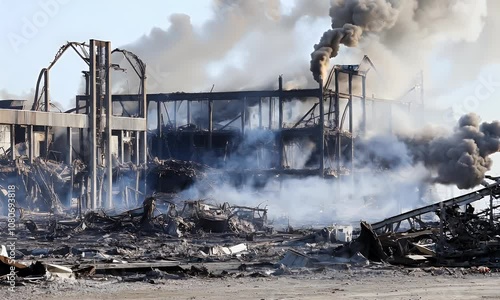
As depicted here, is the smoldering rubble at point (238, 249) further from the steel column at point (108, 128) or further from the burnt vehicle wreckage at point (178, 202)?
the steel column at point (108, 128)

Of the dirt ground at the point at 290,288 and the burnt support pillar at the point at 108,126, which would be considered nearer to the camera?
the dirt ground at the point at 290,288

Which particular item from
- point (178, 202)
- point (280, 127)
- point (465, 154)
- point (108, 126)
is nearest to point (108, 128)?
point (108, 126)

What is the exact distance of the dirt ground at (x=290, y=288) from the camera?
19.3 metres

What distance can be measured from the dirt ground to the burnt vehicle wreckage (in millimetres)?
1047

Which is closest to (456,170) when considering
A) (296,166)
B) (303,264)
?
(303,264)

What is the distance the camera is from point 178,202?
50562 mm

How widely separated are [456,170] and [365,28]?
2294 centimetres

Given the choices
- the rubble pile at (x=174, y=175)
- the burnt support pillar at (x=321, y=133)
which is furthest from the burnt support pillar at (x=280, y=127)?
the rubble pile at (x=174, y=175)

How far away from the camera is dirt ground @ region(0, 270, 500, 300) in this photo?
19.3 meters

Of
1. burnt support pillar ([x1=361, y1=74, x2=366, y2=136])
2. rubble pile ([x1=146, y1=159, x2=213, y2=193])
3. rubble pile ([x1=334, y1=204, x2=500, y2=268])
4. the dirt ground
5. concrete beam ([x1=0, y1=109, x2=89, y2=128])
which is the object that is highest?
burnt support pillar ([x1=361, y1=74, x2=366, y2=136])

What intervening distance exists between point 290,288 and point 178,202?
30152 mm

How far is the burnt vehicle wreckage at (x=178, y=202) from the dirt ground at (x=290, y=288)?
1.05 m

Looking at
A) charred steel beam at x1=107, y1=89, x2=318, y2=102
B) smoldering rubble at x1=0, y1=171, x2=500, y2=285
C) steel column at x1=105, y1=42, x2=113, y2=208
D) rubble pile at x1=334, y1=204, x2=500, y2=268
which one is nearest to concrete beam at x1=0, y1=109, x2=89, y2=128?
steel column at x1=105, y1=42, x2=113, y2=208

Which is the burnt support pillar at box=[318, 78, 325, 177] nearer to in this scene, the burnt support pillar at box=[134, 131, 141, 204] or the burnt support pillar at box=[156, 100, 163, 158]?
the burnt support pillar at box=[134, 131, 141, 204]
